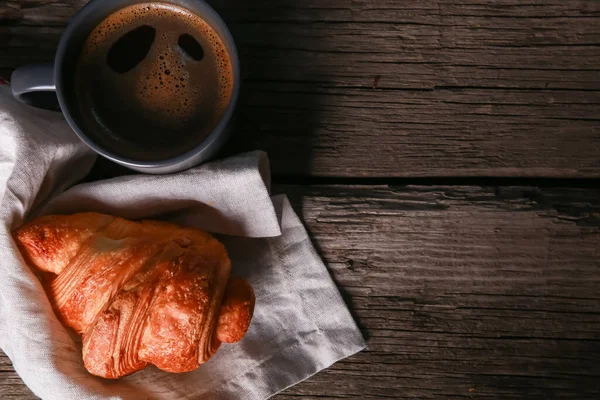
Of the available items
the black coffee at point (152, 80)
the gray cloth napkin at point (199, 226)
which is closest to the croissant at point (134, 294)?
the gray cloth napkin at point (199, 226)

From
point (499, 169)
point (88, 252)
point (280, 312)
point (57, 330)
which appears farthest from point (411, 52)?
point (57, 330)

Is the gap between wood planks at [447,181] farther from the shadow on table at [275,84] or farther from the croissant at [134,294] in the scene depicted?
the croissant at [134,294]

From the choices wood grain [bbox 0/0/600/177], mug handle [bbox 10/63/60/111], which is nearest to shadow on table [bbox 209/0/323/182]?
wood grain [bbox 0/0/600/177]

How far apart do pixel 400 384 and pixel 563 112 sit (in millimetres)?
579

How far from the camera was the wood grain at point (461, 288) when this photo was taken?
1044 mm

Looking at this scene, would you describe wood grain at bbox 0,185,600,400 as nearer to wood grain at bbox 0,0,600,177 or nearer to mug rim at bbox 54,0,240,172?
wood grain at bbox 0,0,600,177

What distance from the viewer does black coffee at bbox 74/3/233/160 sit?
0.88 meters

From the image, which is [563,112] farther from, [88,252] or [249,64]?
[88,252]

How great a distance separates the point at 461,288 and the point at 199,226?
0.49 meters

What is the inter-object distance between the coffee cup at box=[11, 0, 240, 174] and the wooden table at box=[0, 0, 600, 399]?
15 centimetres

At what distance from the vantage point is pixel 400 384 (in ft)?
3.50

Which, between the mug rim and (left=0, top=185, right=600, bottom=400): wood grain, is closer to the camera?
the mug rim

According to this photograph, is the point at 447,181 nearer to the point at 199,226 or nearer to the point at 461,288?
the point at 461,288

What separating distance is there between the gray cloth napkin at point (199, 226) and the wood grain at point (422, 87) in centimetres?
14
